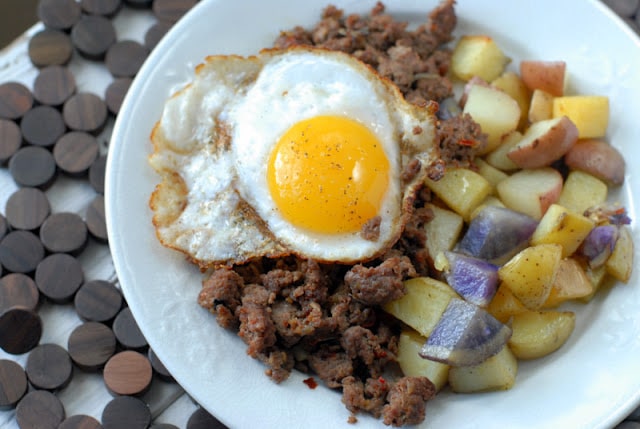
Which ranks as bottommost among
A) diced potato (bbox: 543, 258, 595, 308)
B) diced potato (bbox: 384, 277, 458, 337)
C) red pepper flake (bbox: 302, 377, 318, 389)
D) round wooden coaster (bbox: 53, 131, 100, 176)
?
round wooden coaster (bbox: 53, 131, 100, 176)

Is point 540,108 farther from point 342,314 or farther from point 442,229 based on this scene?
point 342,314

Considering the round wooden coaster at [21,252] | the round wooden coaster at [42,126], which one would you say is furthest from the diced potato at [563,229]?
the round wooden coaster at [42,126]

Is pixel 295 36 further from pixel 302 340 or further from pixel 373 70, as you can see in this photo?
pixel 302 340

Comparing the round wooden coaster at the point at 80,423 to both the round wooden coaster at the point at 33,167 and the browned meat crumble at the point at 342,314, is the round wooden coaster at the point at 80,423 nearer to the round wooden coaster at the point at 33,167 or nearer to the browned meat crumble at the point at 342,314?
the browned meat crumble at the point at 342,314

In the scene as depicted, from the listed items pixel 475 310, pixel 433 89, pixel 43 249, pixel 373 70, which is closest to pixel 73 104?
pixel 43 249

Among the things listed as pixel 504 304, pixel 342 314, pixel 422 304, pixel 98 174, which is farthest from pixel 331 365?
pixel 98 174

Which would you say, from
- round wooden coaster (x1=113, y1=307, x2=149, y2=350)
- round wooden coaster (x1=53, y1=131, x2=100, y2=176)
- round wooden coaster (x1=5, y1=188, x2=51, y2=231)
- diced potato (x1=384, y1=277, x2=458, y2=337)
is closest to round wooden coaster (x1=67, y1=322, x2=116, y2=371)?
round wooden coaster (x1=113, y1=307, x2=149, y2=350)

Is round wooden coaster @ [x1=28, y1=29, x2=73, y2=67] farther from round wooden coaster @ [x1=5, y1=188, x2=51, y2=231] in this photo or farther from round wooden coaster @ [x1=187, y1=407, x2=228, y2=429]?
round wooden coaster @ [x1=187, y1=407, x2=228, y2=429]
